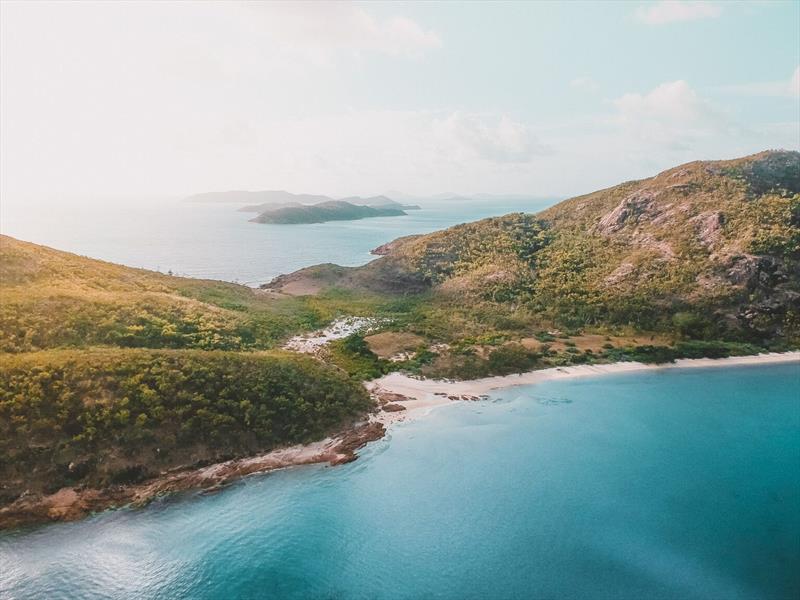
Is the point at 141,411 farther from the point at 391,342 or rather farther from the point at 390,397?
the point at 391,342

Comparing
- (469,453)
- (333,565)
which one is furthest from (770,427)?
(333,565)

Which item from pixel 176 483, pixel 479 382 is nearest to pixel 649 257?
pixel 479 382

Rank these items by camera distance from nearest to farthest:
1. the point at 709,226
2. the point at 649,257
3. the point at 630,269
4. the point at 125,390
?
the point at 125,390 → the point at 630,269 → the point at 649,257 → the point at 709,226

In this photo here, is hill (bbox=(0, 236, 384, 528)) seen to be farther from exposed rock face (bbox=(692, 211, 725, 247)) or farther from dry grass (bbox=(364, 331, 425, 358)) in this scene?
exposed rock face (bbox=(692, 211, 725, 247))

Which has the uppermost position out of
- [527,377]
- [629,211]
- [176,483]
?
[629,211]

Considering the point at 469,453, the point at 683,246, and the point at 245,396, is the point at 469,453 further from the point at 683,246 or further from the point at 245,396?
the point at 683,246

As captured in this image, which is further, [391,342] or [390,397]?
[391,342]

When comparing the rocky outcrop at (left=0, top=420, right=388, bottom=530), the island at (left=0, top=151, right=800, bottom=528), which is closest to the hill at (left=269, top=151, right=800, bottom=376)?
the island at (left=0, top=151, right=800, bottom=528)
